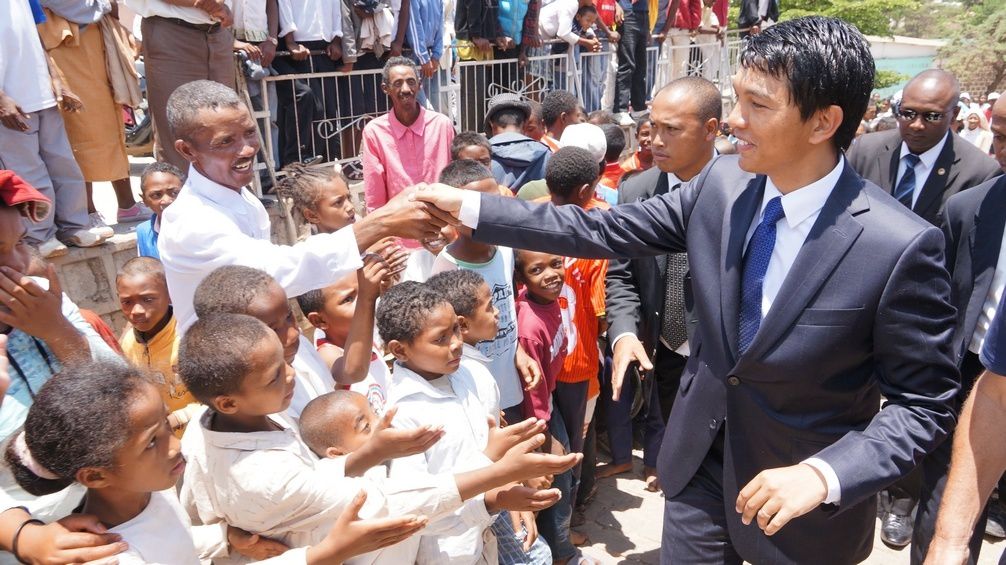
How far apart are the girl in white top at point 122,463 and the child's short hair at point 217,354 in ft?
0.49

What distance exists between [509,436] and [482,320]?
78 cm

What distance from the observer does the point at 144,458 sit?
69.6 inches

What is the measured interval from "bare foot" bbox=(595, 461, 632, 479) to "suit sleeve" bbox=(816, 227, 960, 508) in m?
2.43

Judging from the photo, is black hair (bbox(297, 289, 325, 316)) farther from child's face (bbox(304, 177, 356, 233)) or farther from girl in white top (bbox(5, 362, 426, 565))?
girl in white top (bbox(5, 362, 426, 565))

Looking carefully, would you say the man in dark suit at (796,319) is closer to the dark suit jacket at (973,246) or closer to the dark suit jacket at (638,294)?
the dark suit jacket at (638,294)

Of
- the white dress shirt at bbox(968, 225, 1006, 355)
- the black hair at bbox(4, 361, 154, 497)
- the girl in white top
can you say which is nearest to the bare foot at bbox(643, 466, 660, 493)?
the white dress shirt at bbox(968, 225, 1006, 355)

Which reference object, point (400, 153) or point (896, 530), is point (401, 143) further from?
point (896, 530)

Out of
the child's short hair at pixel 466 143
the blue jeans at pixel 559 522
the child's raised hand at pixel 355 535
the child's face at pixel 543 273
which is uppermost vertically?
the child's short hair at pixel 466 143

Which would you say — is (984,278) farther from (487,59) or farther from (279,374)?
(487,59)

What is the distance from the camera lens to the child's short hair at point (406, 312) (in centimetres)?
262

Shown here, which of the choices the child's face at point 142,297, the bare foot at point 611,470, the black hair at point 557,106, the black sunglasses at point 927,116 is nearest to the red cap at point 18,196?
the child's face at point 142,297

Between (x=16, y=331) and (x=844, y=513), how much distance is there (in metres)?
2.46

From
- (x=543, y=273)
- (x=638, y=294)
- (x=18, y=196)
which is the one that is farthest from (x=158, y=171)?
(x=638, y=294)

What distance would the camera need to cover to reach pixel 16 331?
223cm
